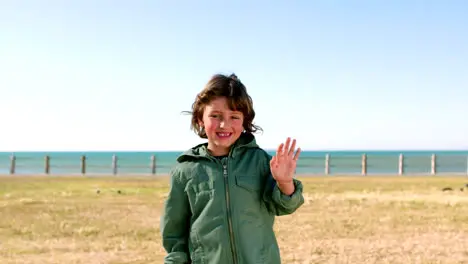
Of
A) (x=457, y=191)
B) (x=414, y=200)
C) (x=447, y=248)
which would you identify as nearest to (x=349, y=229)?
(x=447, y=248)

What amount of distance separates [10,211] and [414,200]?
28.2 ft

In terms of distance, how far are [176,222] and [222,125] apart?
56cm

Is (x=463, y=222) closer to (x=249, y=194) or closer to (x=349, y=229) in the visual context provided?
(x=349, y=229)

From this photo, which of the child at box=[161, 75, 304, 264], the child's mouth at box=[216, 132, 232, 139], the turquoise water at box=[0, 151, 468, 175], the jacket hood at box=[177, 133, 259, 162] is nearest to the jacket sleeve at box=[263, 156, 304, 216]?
the child at box=[161, 75, 304, 264]

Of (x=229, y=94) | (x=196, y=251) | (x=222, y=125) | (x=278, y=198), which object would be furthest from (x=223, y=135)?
(x=196, y=251)

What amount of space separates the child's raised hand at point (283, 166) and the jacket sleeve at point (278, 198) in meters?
0.06

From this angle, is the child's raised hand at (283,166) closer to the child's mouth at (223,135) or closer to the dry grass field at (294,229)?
the child's mouth at (223,135)

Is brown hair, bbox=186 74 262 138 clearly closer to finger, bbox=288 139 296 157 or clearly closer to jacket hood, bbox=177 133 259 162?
jacket hood, bbox=177 133 259 162

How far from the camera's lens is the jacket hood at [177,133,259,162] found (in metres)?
2.91

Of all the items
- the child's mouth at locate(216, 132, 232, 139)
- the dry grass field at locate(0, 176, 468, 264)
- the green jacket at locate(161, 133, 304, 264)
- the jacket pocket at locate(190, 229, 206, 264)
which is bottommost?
the dry grass field at locate(0, 176, 468, 264)

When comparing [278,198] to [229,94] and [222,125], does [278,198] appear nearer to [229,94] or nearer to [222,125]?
[222,125]

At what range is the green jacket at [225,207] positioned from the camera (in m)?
2.77

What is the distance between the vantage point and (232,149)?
2912 mm

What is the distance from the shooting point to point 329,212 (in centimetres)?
1087
